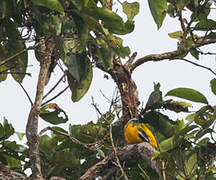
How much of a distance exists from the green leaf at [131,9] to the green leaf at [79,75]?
109 centimetres

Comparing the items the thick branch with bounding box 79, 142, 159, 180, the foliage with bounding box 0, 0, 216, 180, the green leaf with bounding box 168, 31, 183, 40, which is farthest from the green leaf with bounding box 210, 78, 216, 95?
the green leaf with bounding box 168, 31, 183, 40

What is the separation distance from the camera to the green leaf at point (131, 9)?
11.7ft

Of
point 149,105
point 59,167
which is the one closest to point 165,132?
point 149,105

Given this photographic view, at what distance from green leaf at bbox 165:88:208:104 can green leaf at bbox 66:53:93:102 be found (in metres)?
0.53

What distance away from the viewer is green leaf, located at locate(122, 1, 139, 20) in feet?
11.7

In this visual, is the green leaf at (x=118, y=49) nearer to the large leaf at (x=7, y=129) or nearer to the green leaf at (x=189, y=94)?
the green leaf at (x=189, y=94)

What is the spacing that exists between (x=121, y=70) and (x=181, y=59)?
0.52 metres

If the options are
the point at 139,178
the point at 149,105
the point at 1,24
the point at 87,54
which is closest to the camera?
the point at 1,24

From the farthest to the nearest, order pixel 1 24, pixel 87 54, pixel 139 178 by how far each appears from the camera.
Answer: pixel 139 178
pixel 87 54
pixel 1 24

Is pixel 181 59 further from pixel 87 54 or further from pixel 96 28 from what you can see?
pixel 96 28

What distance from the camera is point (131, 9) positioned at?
141 inches

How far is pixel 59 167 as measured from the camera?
2951mm

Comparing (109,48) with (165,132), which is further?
(165,132)

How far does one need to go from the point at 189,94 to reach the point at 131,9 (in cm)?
127
